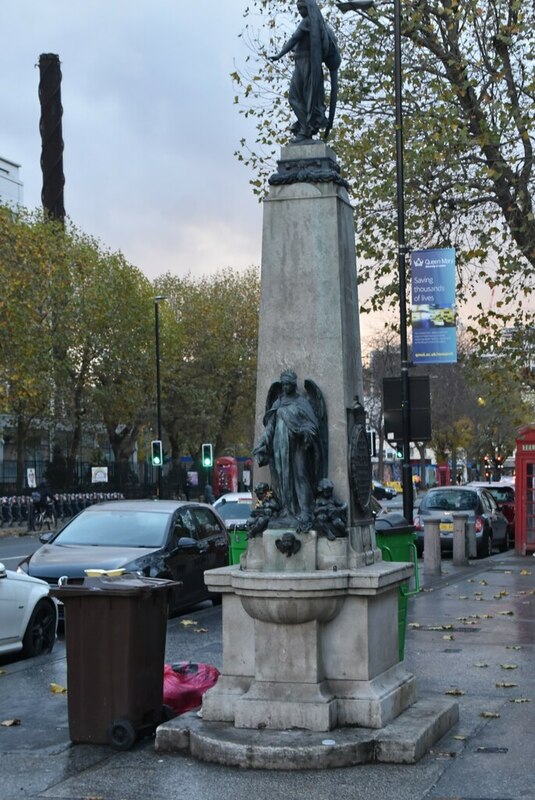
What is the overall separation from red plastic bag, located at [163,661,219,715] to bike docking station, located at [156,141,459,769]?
0.72 metres

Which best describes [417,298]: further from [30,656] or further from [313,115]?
[313,115]

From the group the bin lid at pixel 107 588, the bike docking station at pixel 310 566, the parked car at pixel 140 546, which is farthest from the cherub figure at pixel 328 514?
the parked car at pixel 140 546

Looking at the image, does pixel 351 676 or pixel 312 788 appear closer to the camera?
pixel 312 788

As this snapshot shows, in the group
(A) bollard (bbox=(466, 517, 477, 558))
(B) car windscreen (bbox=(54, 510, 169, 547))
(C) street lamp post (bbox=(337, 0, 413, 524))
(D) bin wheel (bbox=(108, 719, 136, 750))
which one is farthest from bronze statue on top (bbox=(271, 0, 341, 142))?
(A) bollard (bbox=(466, 517, 477, 558))

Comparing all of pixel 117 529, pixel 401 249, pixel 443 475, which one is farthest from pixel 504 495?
pixel 443 475

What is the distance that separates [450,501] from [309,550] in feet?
69.7

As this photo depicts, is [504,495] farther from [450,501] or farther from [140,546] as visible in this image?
[140,546]

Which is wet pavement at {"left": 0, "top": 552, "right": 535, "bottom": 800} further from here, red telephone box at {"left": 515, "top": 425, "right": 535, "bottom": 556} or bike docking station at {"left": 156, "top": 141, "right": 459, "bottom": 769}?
red telephone box at {"left": 515, "top": 425, "right": 535, "bottom": 556}

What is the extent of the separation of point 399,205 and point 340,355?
41.2 feet

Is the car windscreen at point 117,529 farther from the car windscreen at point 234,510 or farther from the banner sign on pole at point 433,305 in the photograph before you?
the car windscreen at point 234,510

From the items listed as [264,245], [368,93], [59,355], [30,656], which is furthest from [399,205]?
[59,355]

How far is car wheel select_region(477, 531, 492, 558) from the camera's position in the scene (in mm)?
28062

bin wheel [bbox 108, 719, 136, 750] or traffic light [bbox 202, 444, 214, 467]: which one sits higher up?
traffic light [bbox 202, 444, 214, 467]

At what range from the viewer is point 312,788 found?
692 cm
